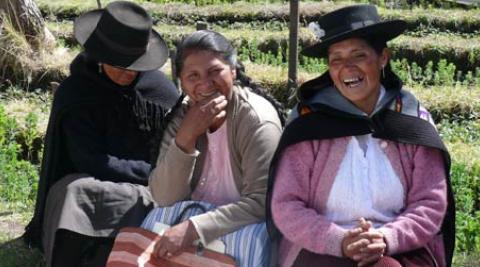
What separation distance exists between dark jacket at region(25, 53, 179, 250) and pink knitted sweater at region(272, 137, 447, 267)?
3.35 ft

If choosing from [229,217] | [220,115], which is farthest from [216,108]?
[229,217]

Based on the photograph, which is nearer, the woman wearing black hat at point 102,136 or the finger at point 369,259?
the finger at point 369,259

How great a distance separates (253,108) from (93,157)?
91 centimetres

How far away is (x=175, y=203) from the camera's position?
11.5ft

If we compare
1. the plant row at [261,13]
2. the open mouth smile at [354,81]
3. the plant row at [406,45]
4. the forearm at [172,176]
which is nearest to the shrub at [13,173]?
the forearm at [172,176]

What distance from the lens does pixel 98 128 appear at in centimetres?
407

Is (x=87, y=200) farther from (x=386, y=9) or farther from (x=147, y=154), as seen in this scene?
(x=386, y=9)

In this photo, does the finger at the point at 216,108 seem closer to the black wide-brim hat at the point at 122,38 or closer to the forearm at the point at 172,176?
the forearm at the point at 172,176

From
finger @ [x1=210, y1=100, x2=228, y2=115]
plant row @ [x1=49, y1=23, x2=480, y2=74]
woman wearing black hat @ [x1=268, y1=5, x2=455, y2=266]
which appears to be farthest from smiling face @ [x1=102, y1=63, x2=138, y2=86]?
plant row @ [x1=49, y1=23, x2=480, y2=74]

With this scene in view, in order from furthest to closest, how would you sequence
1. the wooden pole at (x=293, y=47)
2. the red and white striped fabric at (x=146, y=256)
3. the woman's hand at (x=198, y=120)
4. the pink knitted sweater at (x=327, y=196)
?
1. the wooden pole at (x=293, y=47)
2. the woman's hand at (x=198, y=120)
3. the red and white striped fabric at (x=146, y=256)
4. the pink knitted sweater at (x=327, y=196)

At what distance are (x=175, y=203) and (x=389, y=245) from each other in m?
0.97

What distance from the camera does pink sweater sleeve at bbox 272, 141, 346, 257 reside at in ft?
9.93

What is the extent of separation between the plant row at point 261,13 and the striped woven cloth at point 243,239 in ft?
27.3

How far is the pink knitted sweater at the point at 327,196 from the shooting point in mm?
3008
